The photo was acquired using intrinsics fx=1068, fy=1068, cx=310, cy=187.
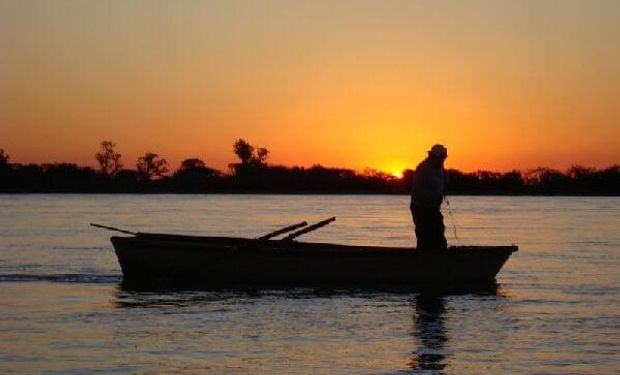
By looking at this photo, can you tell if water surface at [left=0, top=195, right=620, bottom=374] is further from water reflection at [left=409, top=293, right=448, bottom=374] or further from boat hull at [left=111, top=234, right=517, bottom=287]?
boat hull at [left=111, top=234, right=517, bottom=287]

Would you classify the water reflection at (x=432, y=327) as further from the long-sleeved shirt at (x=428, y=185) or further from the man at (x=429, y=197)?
the long-sleeved shirt at (x=428, y=185)

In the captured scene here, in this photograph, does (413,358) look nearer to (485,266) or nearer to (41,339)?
(41,339)

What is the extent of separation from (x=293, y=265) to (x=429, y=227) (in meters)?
2.93

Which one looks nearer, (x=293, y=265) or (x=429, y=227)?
(x=429, y=227)

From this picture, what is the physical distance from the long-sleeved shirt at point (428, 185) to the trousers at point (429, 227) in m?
0.13

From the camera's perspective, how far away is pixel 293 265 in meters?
22.3

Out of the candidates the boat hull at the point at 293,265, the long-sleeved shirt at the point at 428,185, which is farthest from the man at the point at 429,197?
the boat hull at the point at 293,265

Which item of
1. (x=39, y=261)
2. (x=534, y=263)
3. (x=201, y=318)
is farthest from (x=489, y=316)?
(x=39, y=261)

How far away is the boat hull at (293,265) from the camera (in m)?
22.2

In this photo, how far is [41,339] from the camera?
15.2m

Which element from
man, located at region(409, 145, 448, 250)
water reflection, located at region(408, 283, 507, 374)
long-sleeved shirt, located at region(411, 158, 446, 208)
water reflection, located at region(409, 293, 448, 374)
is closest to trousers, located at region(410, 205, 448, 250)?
man, located at region(409, 145, 448, 250)

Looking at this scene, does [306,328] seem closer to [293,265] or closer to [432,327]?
[432,327]

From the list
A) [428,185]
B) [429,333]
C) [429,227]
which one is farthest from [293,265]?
[429,333]

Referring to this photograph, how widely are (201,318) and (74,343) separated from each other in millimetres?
3166
